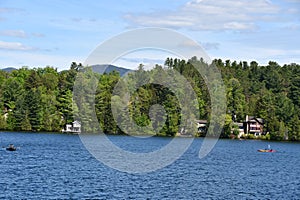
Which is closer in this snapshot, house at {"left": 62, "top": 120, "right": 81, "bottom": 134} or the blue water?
the blue water

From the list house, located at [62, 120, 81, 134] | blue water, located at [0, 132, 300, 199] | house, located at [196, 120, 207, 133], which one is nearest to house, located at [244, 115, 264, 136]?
house, located at [196, 120, 207, 133]

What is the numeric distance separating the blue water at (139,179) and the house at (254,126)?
234 ft

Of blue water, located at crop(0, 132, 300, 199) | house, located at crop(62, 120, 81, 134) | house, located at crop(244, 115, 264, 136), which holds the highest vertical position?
house, located at crop(244, 115, 264, 136)

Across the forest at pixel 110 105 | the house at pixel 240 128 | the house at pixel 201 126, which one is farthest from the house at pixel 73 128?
the house at pixel 240 128

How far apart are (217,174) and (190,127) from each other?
261 ft

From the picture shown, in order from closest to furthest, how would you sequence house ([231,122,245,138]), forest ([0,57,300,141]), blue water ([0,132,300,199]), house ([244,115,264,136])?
blue water ([0,132,300,199])
forest ([0,57,300,141])
house ([231,122,245,138])
house ([244,115,264,136])

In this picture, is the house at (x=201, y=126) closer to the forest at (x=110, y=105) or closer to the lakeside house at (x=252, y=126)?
the forest at (x=110, y=105)

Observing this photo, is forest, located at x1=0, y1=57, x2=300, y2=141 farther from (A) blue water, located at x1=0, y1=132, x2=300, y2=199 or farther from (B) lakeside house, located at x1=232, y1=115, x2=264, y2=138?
(A) blue water, located at x1=0, y1=132, x2=300, y2=199

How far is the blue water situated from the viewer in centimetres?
4762

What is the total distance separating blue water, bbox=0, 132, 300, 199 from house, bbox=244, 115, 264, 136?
234 feet

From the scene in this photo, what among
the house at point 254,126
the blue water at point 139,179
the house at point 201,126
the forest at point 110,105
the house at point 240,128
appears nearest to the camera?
the blue water at point 139,179

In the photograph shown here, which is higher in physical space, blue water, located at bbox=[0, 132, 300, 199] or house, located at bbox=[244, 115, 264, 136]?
house, located at bbox=[244, 115, 264, 136]

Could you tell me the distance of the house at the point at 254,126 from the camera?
153m

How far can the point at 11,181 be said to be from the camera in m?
50.9
